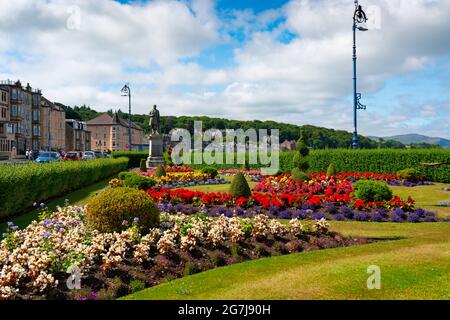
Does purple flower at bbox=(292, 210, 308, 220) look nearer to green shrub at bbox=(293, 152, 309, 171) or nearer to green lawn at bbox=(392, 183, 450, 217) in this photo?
green lawn at bbox=(392, 183, 450, 217)

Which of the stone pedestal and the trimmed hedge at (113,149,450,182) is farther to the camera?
the stone pedestal

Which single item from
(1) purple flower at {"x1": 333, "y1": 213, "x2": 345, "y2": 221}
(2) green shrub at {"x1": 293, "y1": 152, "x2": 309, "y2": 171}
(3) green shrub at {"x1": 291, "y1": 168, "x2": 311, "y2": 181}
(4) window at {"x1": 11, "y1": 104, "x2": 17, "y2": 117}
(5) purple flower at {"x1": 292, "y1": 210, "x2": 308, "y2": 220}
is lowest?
(1) purple flower at {"x1": 333, "y1": 213, "x2": 345, "y2": 221}

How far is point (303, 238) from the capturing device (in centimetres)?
1024

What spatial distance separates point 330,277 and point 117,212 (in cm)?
487

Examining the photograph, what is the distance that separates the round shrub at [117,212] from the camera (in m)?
9.48

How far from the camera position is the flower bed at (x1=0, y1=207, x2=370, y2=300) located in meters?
6.90

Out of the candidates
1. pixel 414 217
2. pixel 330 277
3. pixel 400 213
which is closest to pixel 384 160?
pixel 400 213

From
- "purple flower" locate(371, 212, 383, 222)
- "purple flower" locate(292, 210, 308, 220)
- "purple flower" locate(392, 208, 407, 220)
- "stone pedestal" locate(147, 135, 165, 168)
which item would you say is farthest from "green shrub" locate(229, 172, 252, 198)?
"stone pedestal" locate(147, 135, 165, 168)

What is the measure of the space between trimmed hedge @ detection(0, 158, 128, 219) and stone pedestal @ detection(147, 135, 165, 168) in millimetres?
9711

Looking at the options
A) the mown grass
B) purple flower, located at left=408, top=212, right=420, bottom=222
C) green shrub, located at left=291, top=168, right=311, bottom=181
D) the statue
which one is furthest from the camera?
the statue

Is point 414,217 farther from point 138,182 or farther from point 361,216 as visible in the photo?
point 138,182
